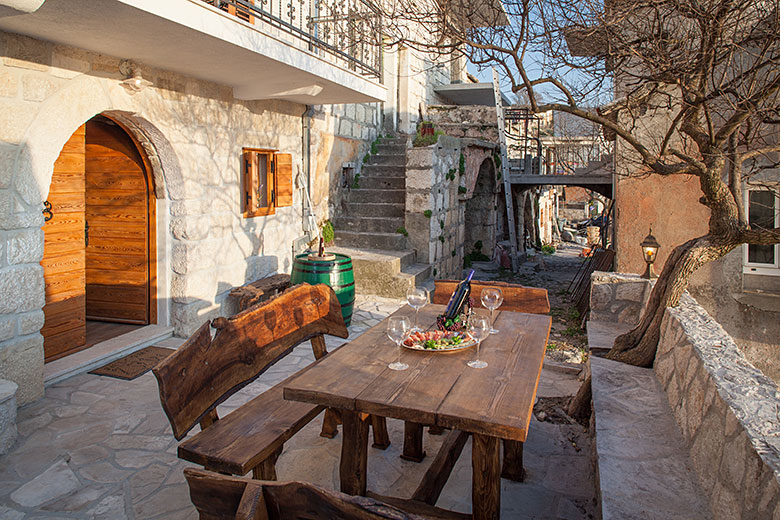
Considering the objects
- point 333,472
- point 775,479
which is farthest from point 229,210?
point 775,479

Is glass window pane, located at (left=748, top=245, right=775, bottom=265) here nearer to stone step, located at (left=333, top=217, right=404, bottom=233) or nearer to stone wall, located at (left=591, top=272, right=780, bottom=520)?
stone wall, located at (left=591, top=272, right=780, bottom=520)

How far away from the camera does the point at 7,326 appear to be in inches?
161

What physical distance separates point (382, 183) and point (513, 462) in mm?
7431

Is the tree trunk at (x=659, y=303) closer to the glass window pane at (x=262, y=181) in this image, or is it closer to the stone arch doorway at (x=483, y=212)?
the glass window pane at (x=262, y=181)

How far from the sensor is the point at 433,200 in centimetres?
912

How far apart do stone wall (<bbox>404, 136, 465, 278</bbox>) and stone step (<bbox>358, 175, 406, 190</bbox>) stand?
2.77ft

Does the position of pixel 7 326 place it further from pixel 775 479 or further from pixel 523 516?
pixel 775 479

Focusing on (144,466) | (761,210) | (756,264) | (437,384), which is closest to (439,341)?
(437,384)

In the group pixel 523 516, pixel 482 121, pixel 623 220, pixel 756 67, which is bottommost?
pixel 523 516

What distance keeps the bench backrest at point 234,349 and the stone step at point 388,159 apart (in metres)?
6.87

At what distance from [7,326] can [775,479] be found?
457cm

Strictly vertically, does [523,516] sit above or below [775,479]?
below

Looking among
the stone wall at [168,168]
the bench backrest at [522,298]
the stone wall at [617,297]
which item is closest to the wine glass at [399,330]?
the bench backrest at [522,298]

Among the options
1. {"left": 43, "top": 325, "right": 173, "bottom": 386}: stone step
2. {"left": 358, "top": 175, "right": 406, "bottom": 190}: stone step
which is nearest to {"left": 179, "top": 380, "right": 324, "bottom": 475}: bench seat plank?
{"left": 43, "top": 325, "right": 173, "bottom": 386}: stone step
